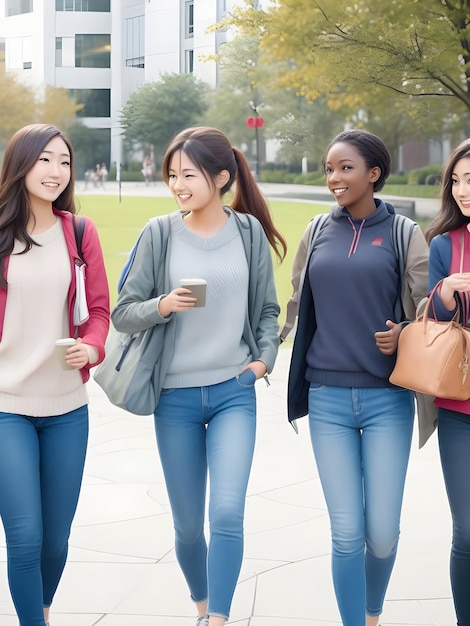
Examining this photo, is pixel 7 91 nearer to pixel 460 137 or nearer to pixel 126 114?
pixel 126 114

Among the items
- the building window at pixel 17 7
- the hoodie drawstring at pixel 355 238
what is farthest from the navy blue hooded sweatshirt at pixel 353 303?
the building window at pixel 17 7

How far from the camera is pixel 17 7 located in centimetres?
1589

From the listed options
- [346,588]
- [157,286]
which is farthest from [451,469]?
[157,286]

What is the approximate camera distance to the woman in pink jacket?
340cm

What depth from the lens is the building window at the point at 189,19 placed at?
15.3m

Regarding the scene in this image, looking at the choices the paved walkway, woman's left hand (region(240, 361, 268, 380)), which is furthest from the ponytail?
the paved walkway

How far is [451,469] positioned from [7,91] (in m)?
13.3

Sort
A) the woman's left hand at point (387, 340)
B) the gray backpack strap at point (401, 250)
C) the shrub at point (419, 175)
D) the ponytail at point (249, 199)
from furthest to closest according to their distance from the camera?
1. the shrub at point (419, 175)
2. the ponytail at point (249, 199)
3. the gray backpack strap at point (401, 250)
4. the woman's left hand at point (387, 340)

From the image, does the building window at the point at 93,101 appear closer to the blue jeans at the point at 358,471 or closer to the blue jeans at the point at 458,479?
the blue jeans at the point at 358,471

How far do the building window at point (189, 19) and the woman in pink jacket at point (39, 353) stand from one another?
40.2ft

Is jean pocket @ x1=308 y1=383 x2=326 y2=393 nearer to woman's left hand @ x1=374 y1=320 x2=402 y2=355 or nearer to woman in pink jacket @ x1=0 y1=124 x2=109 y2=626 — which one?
woman's left hand @ x1=374 y1=320 x2=402 y2=355

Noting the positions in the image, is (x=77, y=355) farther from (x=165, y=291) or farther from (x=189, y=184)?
(x=189, y=184)

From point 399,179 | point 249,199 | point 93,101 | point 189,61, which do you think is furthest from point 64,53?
point 249,199

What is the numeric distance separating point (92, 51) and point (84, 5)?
948 millimetres
